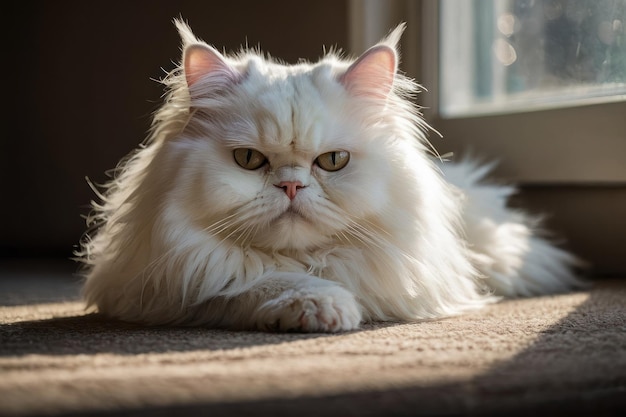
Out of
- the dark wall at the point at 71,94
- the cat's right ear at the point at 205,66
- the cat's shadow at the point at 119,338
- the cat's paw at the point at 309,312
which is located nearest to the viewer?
the cat's shadow at the point at 119,338

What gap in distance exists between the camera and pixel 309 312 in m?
1.27

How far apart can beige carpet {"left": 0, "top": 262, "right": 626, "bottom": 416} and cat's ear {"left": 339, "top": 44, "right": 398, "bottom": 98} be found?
500 mm

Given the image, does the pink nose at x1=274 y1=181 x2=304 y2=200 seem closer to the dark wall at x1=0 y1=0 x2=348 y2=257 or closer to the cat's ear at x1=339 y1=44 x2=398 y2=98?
the cat's ear at x1=339 y1=44 x2=398 y2=98

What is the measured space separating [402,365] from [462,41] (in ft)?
6.59

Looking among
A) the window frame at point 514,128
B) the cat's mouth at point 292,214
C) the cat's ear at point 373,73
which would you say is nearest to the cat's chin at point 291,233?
the cat's mouth at point 292,214

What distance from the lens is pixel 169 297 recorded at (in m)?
1.45

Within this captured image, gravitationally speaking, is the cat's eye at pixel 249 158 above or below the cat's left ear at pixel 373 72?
below

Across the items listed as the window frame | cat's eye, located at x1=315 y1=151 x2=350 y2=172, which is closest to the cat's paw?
cat's eye, located at x1=315 y1=151 x2=350 y2=172

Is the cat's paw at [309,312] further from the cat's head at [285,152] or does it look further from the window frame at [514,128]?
the window frame at [514,128]

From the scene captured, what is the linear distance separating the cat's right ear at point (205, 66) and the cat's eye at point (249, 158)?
0.61ft

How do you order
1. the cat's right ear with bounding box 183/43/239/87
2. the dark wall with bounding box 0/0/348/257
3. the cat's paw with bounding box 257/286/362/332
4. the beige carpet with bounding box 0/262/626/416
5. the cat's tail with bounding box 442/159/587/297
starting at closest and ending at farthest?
the beige carpet with bounding box 0/262/626/416
the cat's paw with bounding box 257/286/362/332
the cat's right ear with bounding box 183/43/239/87
the cat's tail with bounding box 442/159/587/297
the dark wall with bounding box 0/0/348/257

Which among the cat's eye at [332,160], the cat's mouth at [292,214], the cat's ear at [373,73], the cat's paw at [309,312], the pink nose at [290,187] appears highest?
the cat's ear at [373,73]

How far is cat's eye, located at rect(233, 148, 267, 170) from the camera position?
143 centimetres

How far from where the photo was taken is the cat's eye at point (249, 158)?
1.43 m
